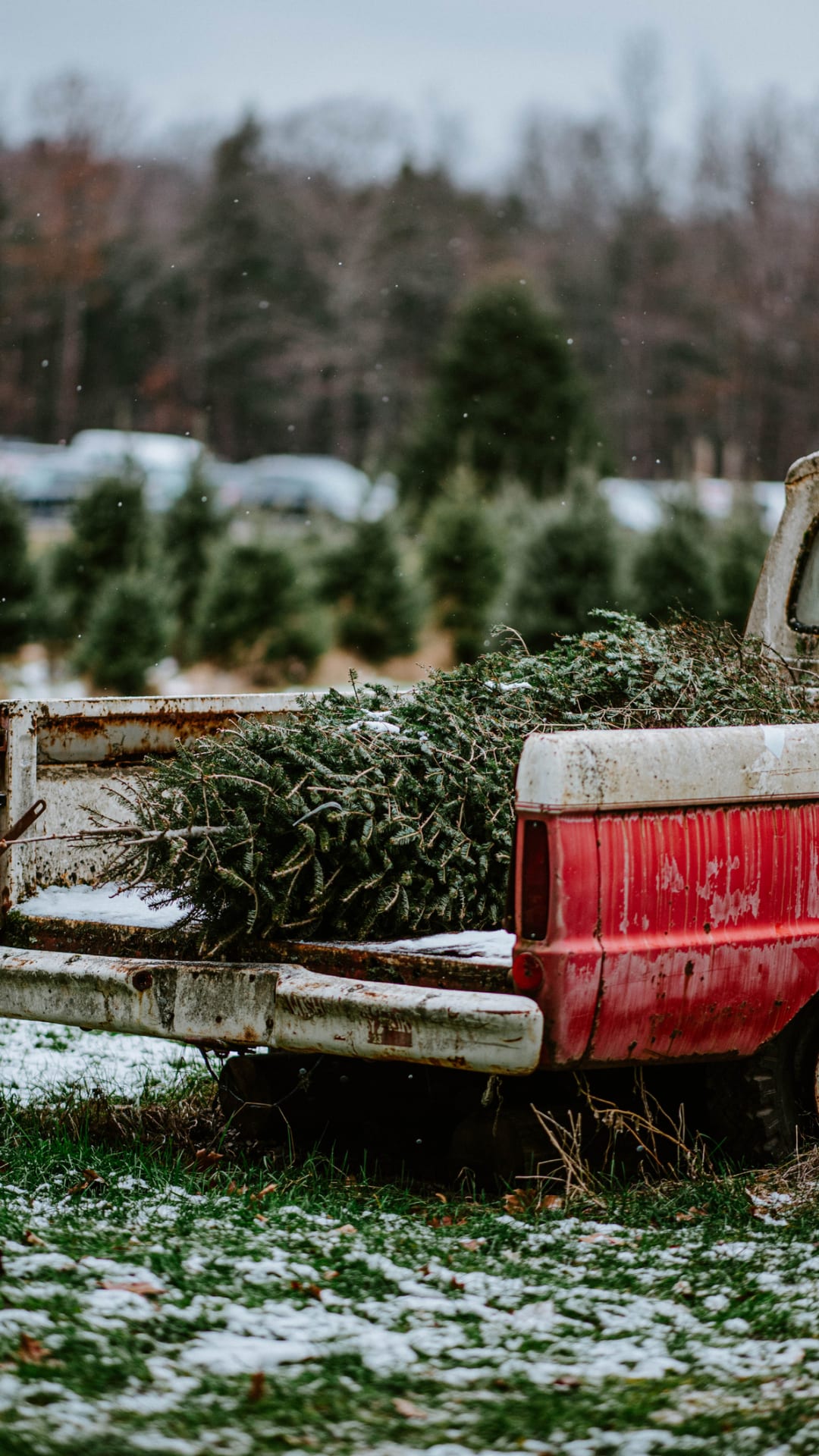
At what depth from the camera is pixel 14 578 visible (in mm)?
17422

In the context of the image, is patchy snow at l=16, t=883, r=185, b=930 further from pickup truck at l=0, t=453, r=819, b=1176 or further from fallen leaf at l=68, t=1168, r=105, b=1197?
fallen leaf at l=68, t=1168, r=105, b=1197

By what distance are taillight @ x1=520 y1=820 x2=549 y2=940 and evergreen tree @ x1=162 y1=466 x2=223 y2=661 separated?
Answer: 16039 mm

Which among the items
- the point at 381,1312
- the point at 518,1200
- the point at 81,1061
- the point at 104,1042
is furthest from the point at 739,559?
the point at 381,1312

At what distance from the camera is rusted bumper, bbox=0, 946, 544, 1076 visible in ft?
12.0

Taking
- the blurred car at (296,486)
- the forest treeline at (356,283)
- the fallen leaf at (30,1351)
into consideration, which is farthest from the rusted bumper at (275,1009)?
the forest treeline at (356,283)

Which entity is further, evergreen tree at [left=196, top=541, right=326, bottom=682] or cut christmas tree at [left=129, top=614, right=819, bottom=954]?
evergreen tree at [left=196, top=541, right=326, bottom=682]

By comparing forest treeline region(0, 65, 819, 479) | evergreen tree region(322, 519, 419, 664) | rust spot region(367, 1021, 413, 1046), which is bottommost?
rust spot region(367, 1021, 413, 1046)

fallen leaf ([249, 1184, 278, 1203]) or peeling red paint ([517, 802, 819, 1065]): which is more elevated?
peeling red paint ([517, 802, 819, 1065])

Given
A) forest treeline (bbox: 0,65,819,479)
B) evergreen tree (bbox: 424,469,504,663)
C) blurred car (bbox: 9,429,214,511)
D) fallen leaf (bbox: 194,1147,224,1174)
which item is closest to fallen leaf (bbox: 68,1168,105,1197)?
fallen leaf (bbox: 194,1147,224,1174)

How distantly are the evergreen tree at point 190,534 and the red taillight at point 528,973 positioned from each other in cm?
1608

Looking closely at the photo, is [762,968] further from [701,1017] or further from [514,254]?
[514,254]

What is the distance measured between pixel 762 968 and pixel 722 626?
1.58 metres

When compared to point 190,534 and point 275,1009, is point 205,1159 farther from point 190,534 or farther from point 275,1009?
point 190,534

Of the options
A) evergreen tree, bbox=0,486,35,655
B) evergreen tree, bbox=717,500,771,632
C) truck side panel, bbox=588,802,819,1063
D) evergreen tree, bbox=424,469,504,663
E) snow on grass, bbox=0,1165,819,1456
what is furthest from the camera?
evergreen tree, bbox=424,469,504,663
